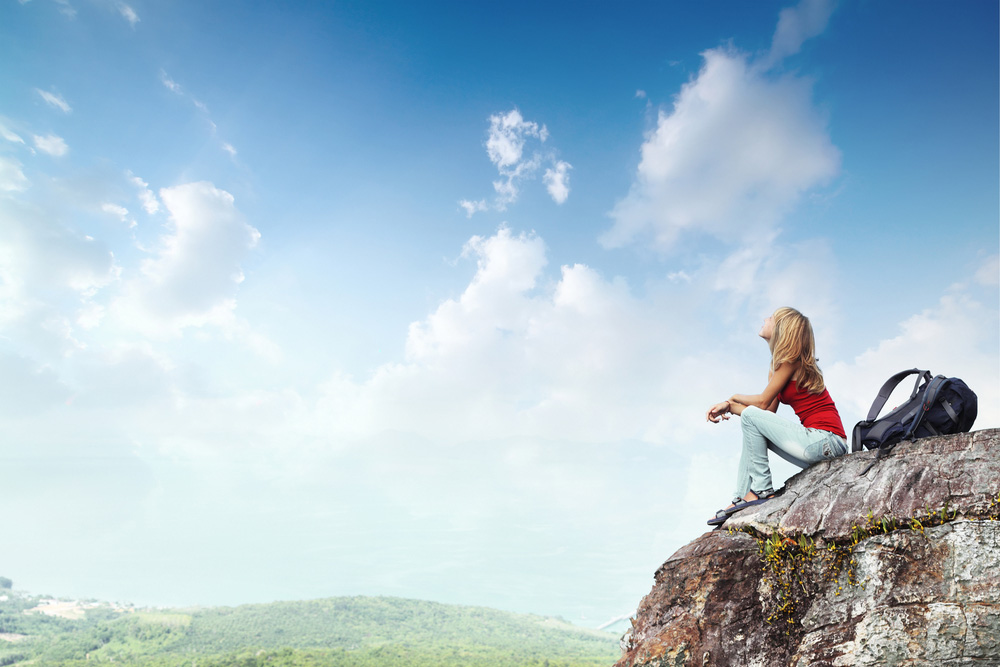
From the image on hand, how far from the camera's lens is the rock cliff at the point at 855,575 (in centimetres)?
627

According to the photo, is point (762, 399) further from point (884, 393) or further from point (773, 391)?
point (884, 393)

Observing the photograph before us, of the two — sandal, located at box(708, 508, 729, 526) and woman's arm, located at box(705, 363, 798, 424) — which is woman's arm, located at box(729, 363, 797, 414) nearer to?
woman's arm, located at box(705, 363, 798, 424)

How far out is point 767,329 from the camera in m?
8.98

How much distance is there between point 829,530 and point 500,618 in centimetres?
12838

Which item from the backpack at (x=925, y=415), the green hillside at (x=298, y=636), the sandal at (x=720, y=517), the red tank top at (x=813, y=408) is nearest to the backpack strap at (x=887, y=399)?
the backpack at (x=925, y=415)

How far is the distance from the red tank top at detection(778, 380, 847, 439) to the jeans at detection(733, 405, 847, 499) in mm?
219

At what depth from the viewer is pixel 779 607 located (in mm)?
7168

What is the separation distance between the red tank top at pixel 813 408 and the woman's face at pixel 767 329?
815mm

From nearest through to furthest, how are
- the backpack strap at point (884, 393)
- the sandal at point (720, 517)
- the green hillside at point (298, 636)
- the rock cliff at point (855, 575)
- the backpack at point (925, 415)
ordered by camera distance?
the rock cliff at point (855, 575) → the backpack at point (925, 415) → the backpack strap at point (884, 393) → the sandal at point (720, 517) → the green hillside at point (298, 636)

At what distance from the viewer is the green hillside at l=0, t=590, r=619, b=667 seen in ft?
256

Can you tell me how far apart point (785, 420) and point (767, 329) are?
1519 mm

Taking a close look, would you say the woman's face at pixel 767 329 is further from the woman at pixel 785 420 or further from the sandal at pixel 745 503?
the sandal at pixel 745 503

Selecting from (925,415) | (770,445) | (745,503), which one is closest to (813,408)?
(770,445)

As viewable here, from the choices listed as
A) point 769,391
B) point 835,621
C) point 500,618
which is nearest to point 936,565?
point 835,621
